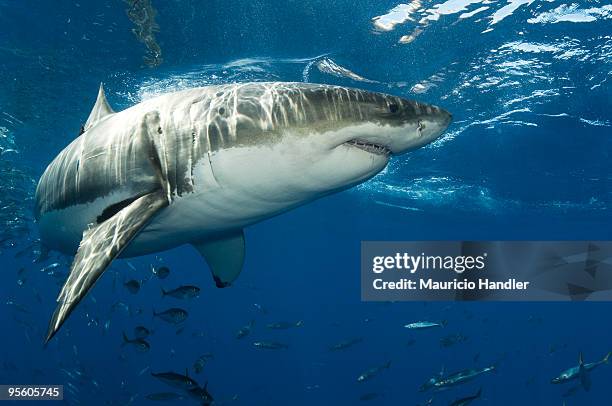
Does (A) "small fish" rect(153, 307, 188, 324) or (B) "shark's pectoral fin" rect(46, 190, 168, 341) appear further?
(A) "small fish" rect(153, 307, 188, 324)

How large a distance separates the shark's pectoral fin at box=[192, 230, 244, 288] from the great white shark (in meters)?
1.45

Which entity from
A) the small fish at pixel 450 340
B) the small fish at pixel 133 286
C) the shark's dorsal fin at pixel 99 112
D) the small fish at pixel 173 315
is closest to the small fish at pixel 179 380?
the small fish at pixel 173 315

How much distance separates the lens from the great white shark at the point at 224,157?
10.0 ft

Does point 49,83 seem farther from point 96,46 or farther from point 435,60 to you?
point 435,60

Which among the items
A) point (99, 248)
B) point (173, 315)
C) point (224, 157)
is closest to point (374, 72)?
point (173, 315)

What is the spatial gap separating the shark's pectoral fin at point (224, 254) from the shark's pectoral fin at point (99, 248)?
230 centimetres

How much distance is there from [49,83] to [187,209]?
47.0 feet

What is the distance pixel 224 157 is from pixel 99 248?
1.12 meters

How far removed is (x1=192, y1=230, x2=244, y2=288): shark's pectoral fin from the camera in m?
5.76

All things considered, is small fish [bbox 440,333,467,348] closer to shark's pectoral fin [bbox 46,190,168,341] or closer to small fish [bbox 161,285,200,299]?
small fish [bbox 161,285,200,299]

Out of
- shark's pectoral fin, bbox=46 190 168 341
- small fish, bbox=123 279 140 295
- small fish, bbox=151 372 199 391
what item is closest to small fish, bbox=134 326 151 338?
small fish, bbox=123 279 140 295

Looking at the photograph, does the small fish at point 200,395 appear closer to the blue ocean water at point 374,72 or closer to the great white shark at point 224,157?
the great white shark at point 224,157

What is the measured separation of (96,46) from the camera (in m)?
12.6

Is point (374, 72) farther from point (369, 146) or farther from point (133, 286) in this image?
point (369, 146)
